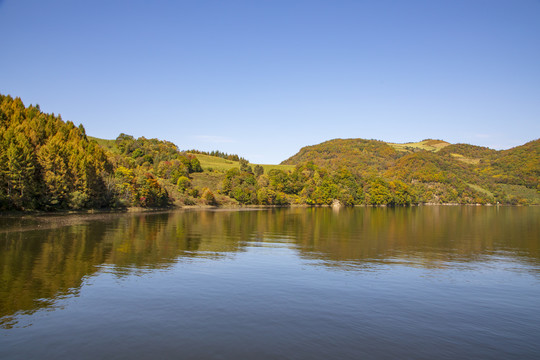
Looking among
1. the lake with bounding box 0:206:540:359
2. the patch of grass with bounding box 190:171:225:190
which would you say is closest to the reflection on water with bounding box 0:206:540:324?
the lake with bounding box 0:206:540:359

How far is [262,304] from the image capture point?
59.5ft

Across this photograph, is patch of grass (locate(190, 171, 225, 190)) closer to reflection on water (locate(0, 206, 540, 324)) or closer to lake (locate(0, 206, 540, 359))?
reflection on water (locate(0, 206, 540, 324))

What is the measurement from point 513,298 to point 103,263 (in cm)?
2713

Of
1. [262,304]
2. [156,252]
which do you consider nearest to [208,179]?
[156,252]

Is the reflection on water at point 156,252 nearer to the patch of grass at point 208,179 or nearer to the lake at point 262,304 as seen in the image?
the lake at point 262,304

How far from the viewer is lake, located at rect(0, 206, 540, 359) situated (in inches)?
518

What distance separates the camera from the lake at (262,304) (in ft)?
43.1

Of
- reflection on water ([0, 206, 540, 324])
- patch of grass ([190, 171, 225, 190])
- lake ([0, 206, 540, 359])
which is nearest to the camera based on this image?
lake ([0, 206, 540, 359])

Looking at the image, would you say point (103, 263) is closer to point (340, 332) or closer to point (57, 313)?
point (57, 313)

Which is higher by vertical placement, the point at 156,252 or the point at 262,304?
the point at 156,252

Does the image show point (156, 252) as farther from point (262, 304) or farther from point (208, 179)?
point (208, 179)

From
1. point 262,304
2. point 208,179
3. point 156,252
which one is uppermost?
point 208,179

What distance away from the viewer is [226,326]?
15.0 meters

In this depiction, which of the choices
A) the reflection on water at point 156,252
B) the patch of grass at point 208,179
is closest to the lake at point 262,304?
the reflection on water at point 156,252
